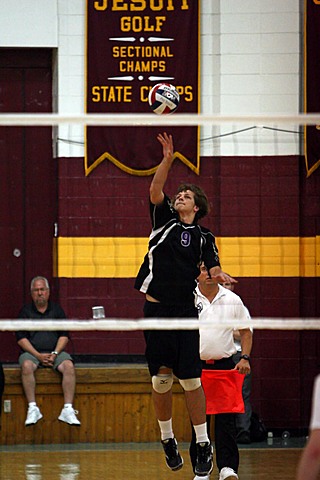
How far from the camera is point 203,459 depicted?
25.9ft

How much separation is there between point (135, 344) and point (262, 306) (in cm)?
143

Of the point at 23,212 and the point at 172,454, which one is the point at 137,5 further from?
the point at 172,454

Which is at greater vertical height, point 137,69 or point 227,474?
point 137,69

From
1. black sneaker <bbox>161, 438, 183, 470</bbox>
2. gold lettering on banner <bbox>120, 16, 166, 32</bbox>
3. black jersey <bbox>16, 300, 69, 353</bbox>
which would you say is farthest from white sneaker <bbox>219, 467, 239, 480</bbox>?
gold lettering on banner <bbox>120, 16, 166, 32</bbox>

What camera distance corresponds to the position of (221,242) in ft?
38.8

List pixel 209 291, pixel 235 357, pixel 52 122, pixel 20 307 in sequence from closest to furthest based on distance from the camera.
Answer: pixel 52 122 < pixel 209 291 < pixel 235 357 < pixel 20 307

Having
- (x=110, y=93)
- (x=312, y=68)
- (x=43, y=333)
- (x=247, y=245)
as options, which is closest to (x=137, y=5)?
(x=110, y=93)

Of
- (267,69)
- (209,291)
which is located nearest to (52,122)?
(209,291)

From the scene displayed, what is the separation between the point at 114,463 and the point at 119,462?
7cm

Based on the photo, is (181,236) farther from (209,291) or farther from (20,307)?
(20,307)

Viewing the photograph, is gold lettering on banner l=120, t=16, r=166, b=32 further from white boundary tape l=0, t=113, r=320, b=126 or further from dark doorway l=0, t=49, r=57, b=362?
white boundary tape l=0, t=113, r=320, b=126

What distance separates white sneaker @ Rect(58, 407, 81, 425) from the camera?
10.9 m

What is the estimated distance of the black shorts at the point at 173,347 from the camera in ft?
25.1

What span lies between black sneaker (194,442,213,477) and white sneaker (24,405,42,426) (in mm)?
3301
